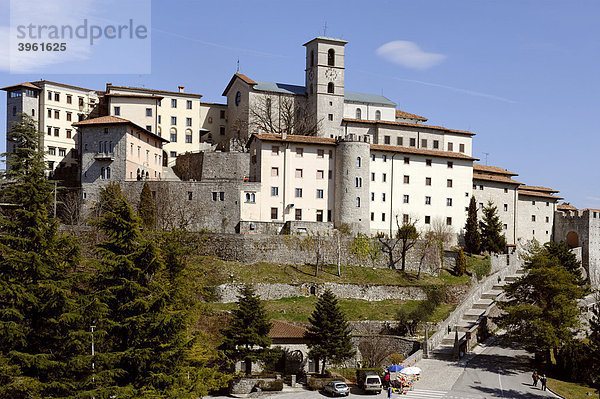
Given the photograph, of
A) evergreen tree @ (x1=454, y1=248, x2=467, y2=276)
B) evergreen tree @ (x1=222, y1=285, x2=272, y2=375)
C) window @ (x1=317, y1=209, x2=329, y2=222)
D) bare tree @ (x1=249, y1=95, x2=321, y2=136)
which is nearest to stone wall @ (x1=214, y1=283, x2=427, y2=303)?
evergreen tree @ (x1=454, y1=248, x2=467, y2=276)

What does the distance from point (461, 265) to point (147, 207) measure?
3182cm

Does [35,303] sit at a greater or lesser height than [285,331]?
greater

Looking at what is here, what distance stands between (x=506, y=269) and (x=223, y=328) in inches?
1438

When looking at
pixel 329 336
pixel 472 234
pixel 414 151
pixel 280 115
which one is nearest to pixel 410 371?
pixel 329 336

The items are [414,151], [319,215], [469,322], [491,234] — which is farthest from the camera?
[414,151]

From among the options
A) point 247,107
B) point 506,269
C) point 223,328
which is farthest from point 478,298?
point 247,107

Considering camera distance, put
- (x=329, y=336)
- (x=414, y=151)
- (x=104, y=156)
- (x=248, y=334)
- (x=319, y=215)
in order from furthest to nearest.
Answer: (x=414, y=151)
(x=319, y=215)
(x=104, y=156)
(x=329, y=336)
(x=248, y=334)

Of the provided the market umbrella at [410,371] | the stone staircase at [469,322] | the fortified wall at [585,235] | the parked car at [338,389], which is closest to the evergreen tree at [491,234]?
the stone staircase at [469,322]

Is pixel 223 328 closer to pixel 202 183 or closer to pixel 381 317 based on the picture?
pixel 381 317

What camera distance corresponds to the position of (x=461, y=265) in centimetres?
7119

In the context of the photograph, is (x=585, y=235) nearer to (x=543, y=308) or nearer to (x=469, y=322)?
(x=469, y=322)

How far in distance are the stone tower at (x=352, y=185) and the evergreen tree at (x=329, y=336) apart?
78.9 ft

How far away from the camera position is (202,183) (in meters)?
72.7

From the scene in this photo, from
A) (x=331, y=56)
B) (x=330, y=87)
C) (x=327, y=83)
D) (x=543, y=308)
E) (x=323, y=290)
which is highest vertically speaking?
(x=331, y=56)
